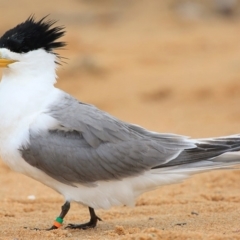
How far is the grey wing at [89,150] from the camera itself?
598cm

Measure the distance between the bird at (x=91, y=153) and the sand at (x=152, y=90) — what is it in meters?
0.38

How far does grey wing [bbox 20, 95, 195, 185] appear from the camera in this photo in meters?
5.98

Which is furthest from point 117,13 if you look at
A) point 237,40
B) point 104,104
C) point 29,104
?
point 29,104

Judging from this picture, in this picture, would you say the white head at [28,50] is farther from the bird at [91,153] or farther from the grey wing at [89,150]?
the grey wing at [89,150]

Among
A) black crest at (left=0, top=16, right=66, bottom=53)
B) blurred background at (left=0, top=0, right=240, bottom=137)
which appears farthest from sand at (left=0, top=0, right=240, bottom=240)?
black crest at (left=0, top=16, right=66, bottom=53)

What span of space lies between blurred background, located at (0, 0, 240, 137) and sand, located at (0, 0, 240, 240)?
0.02 metres

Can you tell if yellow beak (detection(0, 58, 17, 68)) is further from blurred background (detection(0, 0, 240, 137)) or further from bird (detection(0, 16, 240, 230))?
blurred background (detection(0, 0, 240, 137))

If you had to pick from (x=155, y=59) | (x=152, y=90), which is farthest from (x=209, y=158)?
(x=155, y=59)

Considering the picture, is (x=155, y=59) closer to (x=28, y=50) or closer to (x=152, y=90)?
(x=152, y=90)

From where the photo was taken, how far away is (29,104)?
20.2ft

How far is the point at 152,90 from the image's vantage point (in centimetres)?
1428

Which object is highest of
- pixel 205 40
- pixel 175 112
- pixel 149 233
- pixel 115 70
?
pixel 205 40

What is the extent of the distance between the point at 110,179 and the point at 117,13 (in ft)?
54.2

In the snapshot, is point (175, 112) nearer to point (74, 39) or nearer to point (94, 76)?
point (94, 76)
